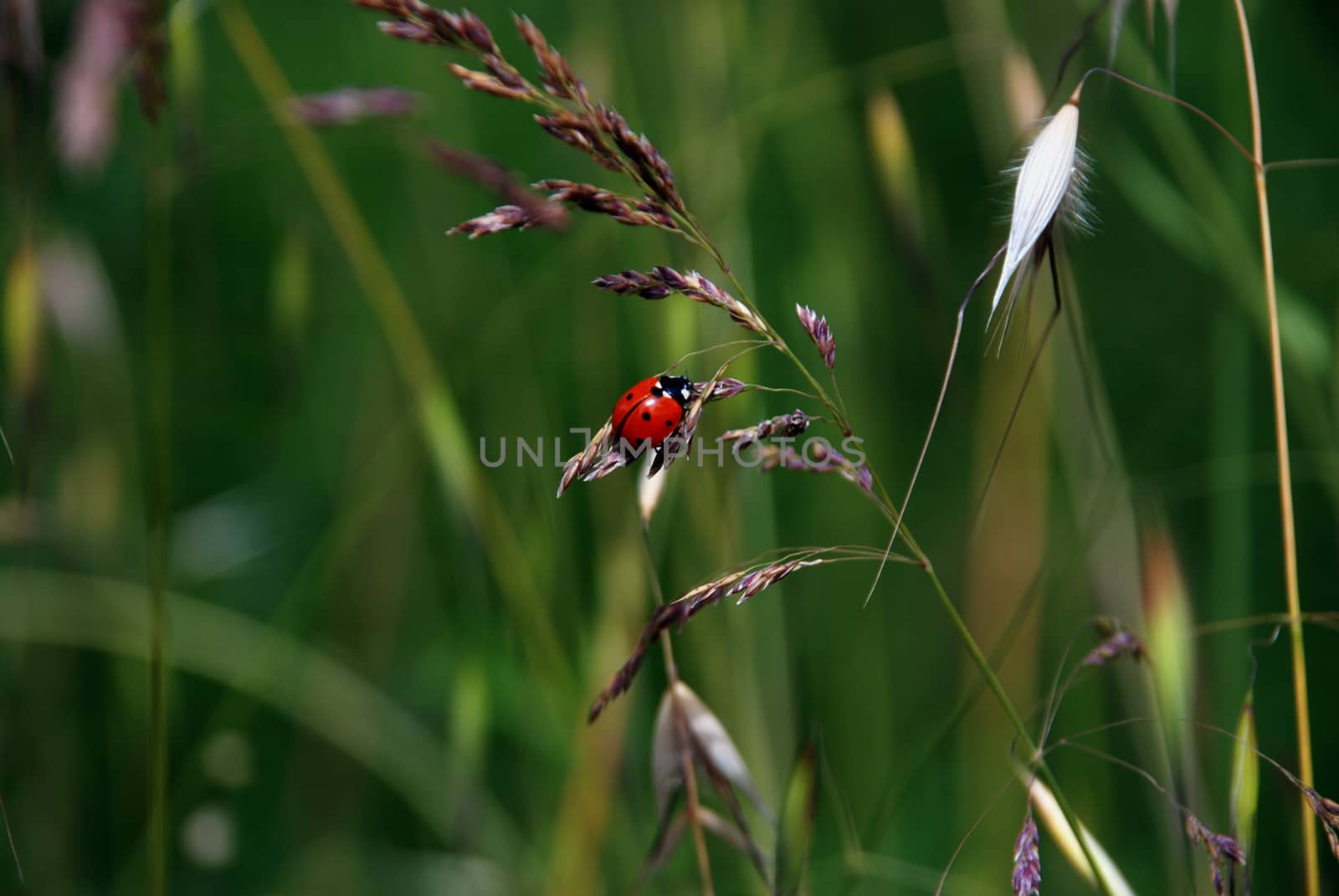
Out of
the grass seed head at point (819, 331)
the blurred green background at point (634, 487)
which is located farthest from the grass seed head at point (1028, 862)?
the grass seed head at point (819, 331)

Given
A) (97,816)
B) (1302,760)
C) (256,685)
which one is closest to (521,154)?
(256,685)

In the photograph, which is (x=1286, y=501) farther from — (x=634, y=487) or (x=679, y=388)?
(x=634, y=487)

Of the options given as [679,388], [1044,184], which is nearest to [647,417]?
[679,388]

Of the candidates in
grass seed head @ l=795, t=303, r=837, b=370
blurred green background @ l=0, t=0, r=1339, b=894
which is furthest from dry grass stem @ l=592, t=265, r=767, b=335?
blurred green background @ l=0, t=0, r=1339, b=894

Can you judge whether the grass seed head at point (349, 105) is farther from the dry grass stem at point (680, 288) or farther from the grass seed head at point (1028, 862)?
the grass seed head at point (1028, 862)

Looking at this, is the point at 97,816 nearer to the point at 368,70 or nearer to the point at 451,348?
A: the point at 451,348

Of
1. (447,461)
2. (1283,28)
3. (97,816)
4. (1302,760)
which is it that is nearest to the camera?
(1302,760)

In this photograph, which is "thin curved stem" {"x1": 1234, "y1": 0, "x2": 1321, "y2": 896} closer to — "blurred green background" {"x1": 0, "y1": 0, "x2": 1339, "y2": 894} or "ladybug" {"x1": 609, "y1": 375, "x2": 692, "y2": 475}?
"blurred green background" {"x1": 0, "y1": 0, "x2": 1339, "y2": 894}
